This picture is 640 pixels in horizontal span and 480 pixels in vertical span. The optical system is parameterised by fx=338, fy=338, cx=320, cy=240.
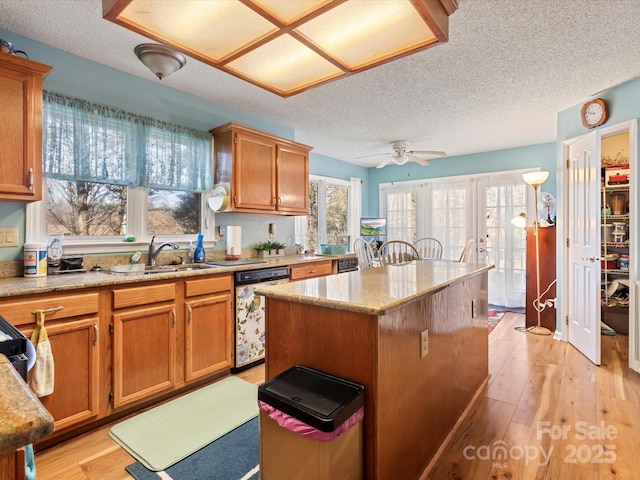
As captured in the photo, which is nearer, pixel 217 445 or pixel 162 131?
pixel 217 445

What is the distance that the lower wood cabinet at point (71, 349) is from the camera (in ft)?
6.01

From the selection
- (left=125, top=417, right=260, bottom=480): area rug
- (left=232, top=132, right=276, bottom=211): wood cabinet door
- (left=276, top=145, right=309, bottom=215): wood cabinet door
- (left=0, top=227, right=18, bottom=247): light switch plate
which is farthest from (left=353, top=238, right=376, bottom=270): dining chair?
(left=0, top=227, right=18, bottom=247): light switch plate

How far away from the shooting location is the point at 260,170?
11.3ft

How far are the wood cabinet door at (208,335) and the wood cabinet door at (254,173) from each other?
3.31 feet

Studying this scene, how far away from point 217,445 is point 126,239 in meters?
1.71

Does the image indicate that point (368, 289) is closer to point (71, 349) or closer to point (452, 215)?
point (71, 349)

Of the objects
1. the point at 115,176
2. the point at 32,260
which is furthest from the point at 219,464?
the point at 115,176

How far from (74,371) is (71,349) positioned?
0.13 meters

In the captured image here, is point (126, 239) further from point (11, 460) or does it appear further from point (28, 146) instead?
point (11, 460)

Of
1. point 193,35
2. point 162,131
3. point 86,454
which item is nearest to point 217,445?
point 86,454

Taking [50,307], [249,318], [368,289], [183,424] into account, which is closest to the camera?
[368,289]

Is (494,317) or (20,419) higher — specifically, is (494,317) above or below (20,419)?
below

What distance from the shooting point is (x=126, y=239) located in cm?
270

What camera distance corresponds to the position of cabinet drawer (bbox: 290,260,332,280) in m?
3.37
